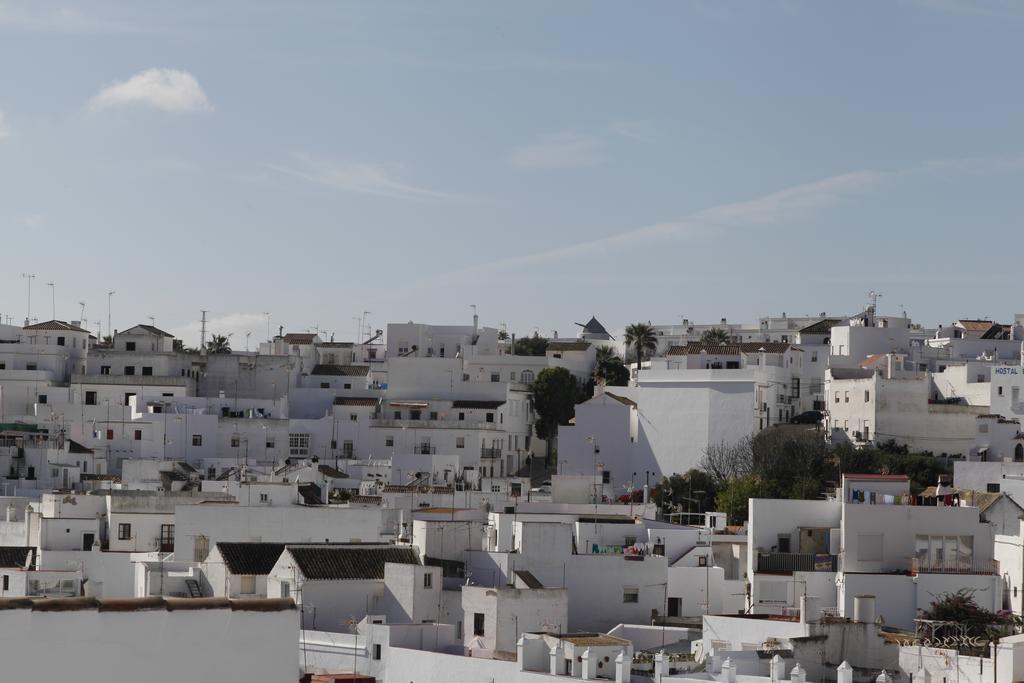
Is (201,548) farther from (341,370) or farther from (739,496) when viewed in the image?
(341,370)

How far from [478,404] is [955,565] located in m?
34.1

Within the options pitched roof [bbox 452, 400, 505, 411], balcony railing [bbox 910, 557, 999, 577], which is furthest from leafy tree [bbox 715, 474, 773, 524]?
pitched roof [bbox 452, 400, 505, 411]

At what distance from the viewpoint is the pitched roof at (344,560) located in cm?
3070

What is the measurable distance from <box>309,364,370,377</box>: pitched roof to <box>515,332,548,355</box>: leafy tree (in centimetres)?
984

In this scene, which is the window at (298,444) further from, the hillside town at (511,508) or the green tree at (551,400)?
the green tree at (551,400)

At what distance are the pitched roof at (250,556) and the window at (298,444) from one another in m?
28.9

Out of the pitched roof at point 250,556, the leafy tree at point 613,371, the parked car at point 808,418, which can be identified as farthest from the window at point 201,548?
the leafy tree at point 613,371

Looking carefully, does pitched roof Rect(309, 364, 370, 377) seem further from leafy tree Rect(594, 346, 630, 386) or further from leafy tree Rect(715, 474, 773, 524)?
leafy tree Rect(715, 474, 773, 524)

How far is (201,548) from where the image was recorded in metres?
34.2

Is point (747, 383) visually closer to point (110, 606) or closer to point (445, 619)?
point (445, 619)

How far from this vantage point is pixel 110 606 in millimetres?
7176

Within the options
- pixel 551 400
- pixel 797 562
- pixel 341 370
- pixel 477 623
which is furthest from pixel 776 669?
pixel 341 370

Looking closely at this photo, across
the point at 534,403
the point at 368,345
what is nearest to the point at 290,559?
the point at 534,403

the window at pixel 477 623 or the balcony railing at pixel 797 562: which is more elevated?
the balcony railing at pixel 797 562
